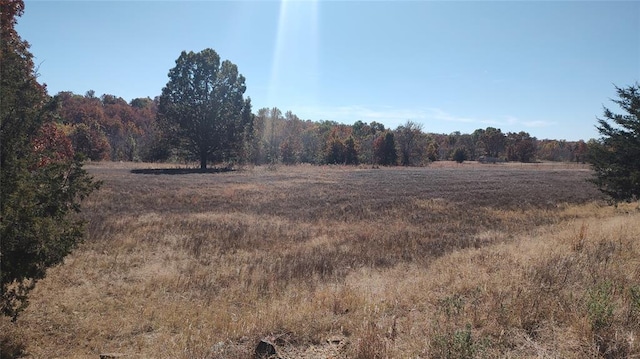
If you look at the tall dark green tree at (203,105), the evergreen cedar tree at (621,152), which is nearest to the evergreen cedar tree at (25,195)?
the evergreen cedar tree at (621,152)

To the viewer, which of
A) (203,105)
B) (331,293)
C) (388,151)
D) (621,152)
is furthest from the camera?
(388,151)

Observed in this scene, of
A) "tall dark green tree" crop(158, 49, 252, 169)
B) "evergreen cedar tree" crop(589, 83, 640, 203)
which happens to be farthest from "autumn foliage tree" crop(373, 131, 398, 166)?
"evergreen cedar tree" crop(589, 83, 640, 203)

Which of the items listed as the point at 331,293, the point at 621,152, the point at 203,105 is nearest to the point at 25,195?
the point at 331,293

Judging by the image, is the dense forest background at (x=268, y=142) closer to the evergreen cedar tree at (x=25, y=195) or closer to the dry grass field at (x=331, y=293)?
the dry grass field at (x=331, y=293)

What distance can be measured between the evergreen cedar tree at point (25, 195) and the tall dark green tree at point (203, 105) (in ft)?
168

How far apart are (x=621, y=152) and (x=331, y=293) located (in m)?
20.9

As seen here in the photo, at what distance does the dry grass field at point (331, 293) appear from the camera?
193 inches

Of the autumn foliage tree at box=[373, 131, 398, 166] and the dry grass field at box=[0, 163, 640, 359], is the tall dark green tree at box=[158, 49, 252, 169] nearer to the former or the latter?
the dry grass field at box=[0, 163, 640, 359]

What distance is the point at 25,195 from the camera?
531 centimetres

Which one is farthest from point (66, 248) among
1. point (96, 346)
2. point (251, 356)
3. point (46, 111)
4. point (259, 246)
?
point (259, 246)

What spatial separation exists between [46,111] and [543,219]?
22695 mm

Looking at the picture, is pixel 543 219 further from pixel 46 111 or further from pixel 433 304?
pixel 46 111

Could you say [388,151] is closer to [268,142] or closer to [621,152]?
[268,142]

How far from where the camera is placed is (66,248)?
633 centimetres
